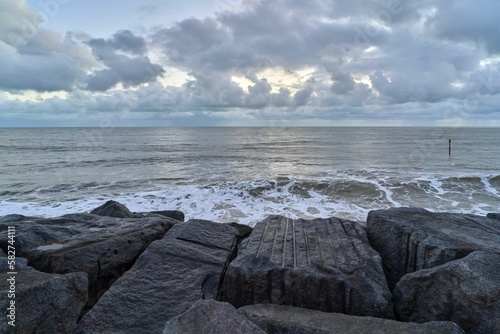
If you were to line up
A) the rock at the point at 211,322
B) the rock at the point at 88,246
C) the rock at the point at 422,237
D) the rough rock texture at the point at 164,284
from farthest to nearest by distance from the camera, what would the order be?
1. the rock at the point at 88,246
2. the rock at the point at 422,237
3. the rough rock texture at the point at 164,284
4. the rock at the point at 211,322

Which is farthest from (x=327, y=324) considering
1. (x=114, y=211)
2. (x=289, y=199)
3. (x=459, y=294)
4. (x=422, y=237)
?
(x=289, y=199)

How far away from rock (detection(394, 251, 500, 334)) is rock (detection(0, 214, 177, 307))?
3689 millimetres

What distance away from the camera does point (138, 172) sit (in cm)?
1992

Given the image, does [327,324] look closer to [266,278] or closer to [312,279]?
[312,279]

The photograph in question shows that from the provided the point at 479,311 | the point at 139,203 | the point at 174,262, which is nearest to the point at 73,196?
the point at 139,203

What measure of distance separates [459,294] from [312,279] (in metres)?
1.39

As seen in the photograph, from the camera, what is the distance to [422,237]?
400 centimetres

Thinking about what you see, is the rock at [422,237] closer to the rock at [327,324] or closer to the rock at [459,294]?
the rock at [459,294]

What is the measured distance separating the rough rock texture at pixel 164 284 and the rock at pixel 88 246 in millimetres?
556

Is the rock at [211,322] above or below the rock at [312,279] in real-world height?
above

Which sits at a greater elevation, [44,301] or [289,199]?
[44,301]

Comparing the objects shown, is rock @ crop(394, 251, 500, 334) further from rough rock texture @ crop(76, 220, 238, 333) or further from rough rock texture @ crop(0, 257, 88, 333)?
rough rock texture @ crop(0, 257, 88, 333)

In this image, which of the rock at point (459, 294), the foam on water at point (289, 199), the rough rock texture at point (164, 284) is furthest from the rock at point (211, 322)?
the foam on water at point (289, 199)

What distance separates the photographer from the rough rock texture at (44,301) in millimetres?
2420
